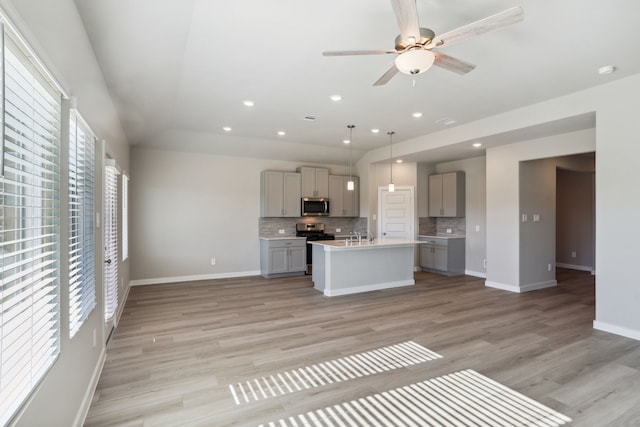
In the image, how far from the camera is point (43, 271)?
5.02 feet

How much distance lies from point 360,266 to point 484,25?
4.17 meters

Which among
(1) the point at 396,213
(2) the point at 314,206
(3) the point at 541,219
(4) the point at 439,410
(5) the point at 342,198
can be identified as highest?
(5) the point at 342,198

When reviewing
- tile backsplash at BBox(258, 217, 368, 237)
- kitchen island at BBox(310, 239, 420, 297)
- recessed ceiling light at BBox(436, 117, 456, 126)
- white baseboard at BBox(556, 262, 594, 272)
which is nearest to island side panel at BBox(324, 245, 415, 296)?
kitchen island at BBox(310, 239, 420, 297)

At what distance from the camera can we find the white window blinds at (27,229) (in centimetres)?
115

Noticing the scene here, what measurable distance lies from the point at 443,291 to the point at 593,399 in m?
3.34

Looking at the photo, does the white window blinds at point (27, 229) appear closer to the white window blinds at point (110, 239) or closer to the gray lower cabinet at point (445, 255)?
the white window blinds at point (110, 239)

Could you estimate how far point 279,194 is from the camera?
285 inches

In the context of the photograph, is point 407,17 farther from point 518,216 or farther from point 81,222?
point 518,216

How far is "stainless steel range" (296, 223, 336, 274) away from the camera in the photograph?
754 centimetres

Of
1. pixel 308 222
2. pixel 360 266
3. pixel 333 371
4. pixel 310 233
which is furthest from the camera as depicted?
pixel 308 222

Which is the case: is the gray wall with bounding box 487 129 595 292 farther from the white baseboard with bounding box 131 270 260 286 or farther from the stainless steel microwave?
the white baseboard with bounding box 131 270 260 286

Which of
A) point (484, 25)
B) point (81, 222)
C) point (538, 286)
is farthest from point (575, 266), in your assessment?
point (81, 222)

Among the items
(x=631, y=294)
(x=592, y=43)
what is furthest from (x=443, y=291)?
(x=592, y=43)

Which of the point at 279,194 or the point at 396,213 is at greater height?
the point at 279,194
